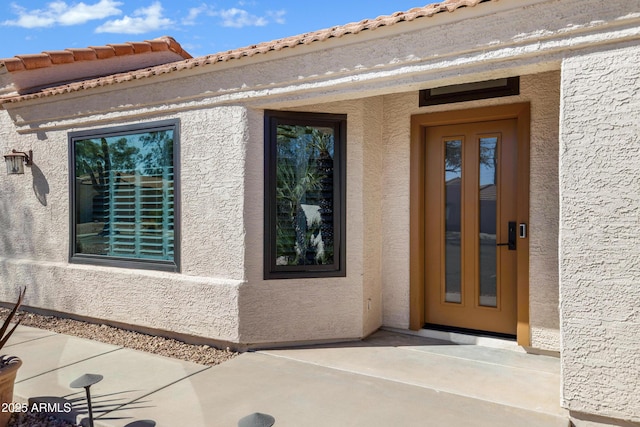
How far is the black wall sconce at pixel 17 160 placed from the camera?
766 centimetres

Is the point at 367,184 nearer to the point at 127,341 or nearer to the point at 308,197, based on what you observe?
the point at 308,197

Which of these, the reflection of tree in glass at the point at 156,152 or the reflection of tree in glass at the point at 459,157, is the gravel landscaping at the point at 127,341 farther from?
the reflection of tree in glass at the point at 459,157

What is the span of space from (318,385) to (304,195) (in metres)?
2.42

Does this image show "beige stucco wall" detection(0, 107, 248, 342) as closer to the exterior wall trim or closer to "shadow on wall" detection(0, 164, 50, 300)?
"shadow on wall" detection(0, 164, 50, 300)

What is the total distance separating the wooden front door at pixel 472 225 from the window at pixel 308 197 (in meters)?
1.34

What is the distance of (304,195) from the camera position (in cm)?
589

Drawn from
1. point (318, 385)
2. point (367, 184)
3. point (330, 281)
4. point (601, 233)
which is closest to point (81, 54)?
point (367, 184)

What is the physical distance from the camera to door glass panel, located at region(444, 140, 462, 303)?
6051 mm

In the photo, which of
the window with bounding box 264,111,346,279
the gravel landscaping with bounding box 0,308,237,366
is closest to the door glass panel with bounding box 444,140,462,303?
the window with bounding box 264,111,346,279

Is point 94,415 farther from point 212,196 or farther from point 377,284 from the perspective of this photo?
point 377,284

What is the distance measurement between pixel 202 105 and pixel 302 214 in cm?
197

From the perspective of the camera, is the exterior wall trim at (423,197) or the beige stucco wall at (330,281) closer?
the exterior wall trim at (423,197)

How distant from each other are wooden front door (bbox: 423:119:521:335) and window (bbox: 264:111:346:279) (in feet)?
4.38

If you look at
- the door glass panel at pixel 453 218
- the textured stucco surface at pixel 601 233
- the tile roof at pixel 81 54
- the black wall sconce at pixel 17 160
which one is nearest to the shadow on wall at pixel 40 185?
the black wall sconce at pixel 17 160
